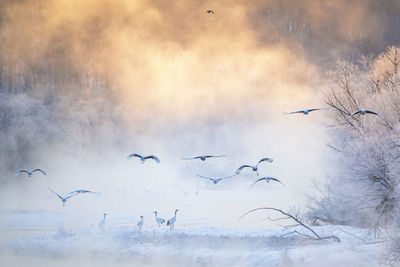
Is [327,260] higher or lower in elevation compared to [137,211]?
lower

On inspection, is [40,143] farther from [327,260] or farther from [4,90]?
[327,260]

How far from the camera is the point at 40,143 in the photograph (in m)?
41.6

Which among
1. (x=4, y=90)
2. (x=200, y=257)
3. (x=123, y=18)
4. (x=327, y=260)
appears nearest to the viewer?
(x=327, y=260)

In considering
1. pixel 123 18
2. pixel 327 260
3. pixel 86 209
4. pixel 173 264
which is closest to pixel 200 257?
pixel 173 264

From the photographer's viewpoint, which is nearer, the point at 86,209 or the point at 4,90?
the point at 86,209

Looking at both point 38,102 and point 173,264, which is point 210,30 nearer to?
point 38,102

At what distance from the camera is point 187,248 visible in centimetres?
1783

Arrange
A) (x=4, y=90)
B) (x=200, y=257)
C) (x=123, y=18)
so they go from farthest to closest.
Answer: (x=123, y=18) → (x=4, y=90) → (x=200, y=257)

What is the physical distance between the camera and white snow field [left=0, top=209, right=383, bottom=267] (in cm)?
1516

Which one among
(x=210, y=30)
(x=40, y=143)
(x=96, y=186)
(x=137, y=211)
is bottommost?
(x=137, y=211)

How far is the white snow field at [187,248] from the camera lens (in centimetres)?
1516

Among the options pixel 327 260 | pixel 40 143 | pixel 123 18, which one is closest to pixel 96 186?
pixel 40 143

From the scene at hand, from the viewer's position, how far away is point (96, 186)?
38000 millimetres

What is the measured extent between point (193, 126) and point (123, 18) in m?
24.9
